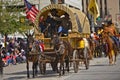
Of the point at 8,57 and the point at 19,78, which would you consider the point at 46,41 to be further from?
the point at 8,57

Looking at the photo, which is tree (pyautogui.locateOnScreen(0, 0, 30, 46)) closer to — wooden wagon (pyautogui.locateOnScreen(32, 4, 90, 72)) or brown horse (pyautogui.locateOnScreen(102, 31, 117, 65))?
brown horse (pyautogui.locateOnScreen(102, 31, 117, 65))

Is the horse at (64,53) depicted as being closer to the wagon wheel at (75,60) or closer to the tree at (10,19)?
the wagon wheel at (75,60)

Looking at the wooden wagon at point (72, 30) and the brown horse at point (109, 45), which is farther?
the brown horse at point (109, 45)

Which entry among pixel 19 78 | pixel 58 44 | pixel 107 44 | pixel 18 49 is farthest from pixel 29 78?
pixel 18 49

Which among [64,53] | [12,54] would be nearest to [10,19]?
[12,54]

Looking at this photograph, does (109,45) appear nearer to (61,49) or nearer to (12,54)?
(61,49)

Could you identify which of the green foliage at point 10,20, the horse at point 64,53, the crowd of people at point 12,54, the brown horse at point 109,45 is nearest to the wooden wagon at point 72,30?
the horse at point 64,53

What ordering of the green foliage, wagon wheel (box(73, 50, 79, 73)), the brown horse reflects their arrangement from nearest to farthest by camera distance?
wagon wheel (box(73, 50, 79, 73))
the brown horse
the green foliage

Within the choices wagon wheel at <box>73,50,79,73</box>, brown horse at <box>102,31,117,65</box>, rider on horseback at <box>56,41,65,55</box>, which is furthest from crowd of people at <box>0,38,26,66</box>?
rider on horseback at <box>56,41,65,55</box>

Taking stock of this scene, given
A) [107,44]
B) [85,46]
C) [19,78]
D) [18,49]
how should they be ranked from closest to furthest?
[19,78] → [85,46] → [107,44] → [18,49]

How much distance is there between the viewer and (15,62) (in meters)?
28.8

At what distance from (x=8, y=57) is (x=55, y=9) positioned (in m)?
8.25

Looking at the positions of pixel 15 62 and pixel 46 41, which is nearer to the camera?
pixel 46 41

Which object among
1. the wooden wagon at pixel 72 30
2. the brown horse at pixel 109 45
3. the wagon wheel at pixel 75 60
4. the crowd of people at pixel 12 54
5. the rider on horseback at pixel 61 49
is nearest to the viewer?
the rider on horseback at pixel 61 49
